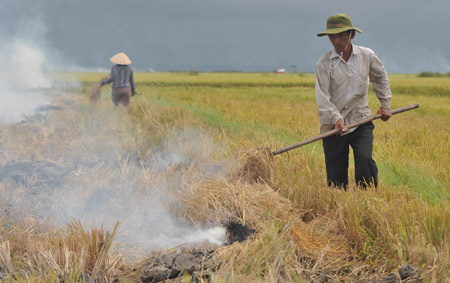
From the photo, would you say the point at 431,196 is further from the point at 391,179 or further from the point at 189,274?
the point at 189,274

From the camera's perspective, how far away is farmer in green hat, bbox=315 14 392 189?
4297mm

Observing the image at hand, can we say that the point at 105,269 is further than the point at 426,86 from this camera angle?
No

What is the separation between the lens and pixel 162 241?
357 centimetres

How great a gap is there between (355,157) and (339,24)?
3.80 ft

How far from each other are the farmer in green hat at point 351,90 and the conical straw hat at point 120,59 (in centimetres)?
616

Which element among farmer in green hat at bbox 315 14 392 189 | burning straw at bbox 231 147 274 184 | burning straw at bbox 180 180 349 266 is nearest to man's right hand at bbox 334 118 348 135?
farmer in green hat at bbox 315 14 392 189

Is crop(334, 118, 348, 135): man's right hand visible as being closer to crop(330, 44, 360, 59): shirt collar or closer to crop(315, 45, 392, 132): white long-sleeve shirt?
crop(315, 45, 392, 132): white long-sleeve shirt

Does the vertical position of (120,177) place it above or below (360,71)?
below

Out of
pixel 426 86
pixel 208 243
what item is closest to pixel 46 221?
pixel 208 243

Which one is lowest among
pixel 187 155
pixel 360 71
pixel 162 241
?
pixel 162 241

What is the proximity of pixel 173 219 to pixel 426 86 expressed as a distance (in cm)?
1976

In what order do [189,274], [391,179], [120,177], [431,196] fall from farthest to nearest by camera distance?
[391,179]
[120,177]
[431,196]
[189,274]

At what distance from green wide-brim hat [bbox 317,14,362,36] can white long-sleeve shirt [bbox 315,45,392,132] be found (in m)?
0.25

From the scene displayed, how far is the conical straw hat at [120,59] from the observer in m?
9.81
